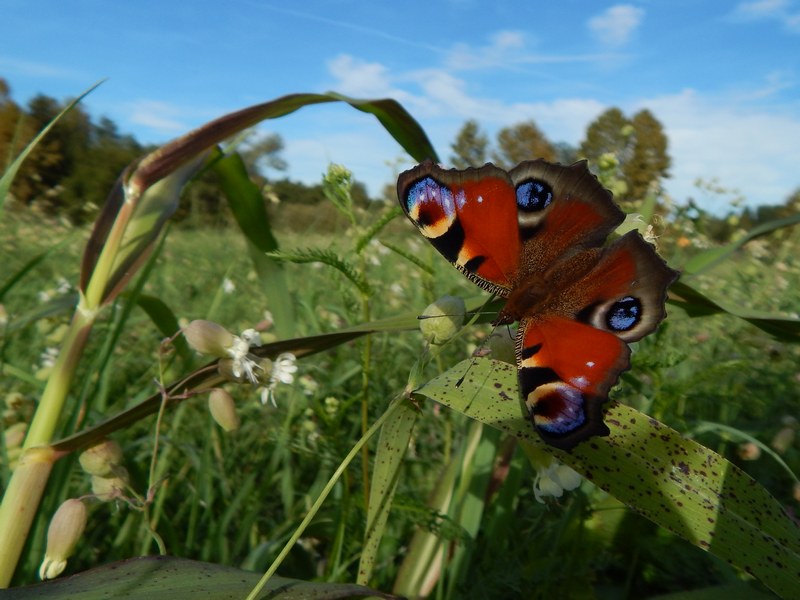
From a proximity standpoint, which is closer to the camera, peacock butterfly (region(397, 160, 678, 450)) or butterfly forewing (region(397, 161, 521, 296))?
peacock butterfly (region(397, 160, 678, 450))

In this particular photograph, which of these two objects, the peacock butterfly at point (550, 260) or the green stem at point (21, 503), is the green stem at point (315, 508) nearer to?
the peacock butterfly at point (550, 260)

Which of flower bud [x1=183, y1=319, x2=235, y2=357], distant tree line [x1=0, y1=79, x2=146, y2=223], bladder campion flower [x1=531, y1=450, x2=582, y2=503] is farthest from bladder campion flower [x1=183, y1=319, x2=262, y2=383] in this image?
distant tree line [x1=0, y1=79, x2=146, y2=223]

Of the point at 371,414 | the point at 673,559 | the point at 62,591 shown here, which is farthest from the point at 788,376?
the point at 62,591

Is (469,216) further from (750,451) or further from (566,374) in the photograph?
(750,451)

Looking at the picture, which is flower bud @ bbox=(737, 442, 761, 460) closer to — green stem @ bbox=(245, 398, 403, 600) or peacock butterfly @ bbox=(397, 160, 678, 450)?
peacock butterfly @ bbox=(397, 160, 678, 450)

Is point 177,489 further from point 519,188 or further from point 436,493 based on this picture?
point 519,188

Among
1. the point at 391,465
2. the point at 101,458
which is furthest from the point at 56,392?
the point at 391,465
